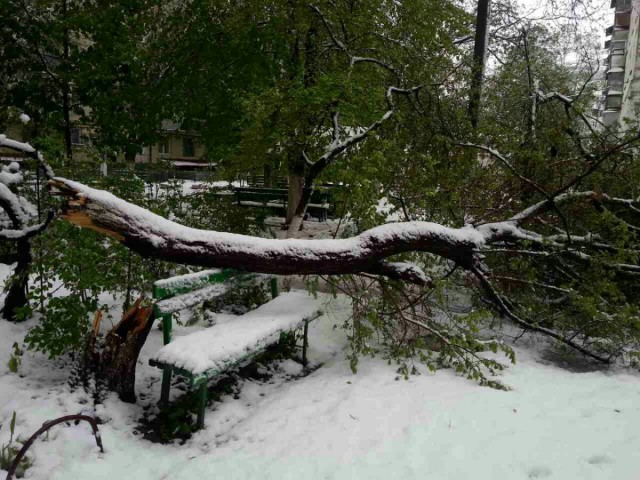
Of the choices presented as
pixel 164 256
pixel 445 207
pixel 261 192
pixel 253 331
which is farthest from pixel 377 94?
pixel 261 192

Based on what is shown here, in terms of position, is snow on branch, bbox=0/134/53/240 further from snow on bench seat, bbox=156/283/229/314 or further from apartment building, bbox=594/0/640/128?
apartment building, bbox=594/0/640/128

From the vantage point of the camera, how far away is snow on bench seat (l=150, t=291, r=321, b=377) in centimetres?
321

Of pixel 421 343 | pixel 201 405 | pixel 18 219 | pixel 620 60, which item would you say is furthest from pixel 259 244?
pixel 620 60

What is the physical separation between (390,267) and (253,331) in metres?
1.30

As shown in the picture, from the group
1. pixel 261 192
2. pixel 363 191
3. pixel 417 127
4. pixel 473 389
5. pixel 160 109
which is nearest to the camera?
pixel 473 389

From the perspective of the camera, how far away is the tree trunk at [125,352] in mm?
3604

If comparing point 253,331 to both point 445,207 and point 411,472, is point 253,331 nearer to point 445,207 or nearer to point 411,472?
point 411,472

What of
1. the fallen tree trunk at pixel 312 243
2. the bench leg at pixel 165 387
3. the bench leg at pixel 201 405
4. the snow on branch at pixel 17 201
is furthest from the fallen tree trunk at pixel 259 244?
the snow on branch at pixel 17 201

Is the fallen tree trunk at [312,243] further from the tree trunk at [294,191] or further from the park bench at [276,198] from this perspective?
the park bench at [276,198]

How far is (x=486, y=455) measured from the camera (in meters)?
2.65

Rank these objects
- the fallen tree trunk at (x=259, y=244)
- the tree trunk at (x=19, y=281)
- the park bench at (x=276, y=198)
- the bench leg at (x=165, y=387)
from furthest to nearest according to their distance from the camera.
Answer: the park bench at (x=276, y=198) → the tree trunk at (x=19, y=281) → the bench leg at (x=165, y=387) → the fallen tree trunk at (x=259, y=244)

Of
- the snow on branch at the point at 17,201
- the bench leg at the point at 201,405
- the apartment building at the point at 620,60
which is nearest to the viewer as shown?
the bench leg at the point at 201,405

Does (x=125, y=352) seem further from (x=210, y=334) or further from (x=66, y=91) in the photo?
(x=66, y=91)

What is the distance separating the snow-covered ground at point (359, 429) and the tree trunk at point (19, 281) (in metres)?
0.58
